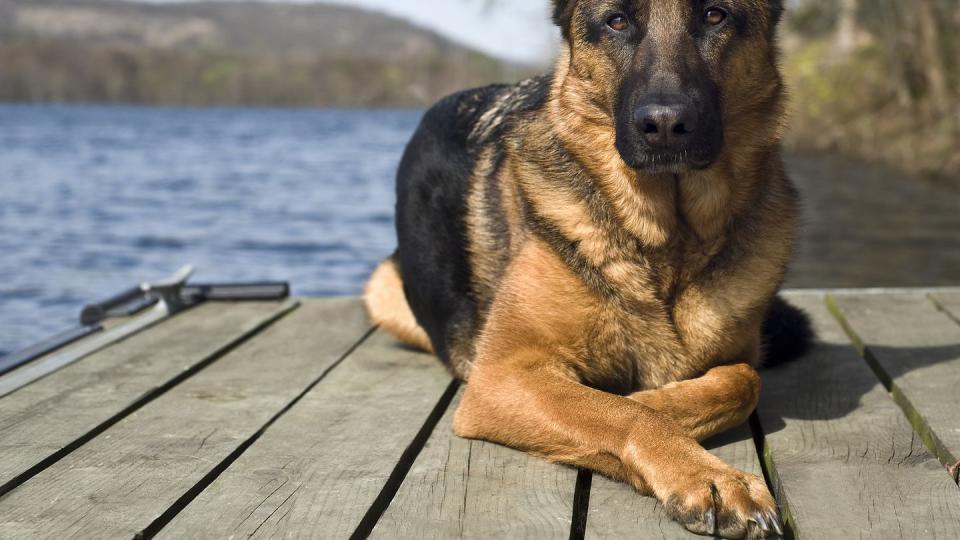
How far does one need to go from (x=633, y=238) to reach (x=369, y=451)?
1.04 meters

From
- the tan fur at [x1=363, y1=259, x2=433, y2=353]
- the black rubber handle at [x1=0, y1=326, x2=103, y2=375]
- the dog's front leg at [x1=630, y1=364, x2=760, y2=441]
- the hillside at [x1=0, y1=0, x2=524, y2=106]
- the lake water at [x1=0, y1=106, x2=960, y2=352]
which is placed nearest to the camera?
the dog's front leg at [x1=630, y1=364, x2=760, y2=441]

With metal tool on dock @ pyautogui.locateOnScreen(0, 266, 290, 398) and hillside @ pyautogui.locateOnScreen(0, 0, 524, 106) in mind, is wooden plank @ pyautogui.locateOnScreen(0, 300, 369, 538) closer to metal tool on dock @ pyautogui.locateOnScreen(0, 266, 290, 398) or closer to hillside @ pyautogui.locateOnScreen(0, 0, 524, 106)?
metal tool on dock @ pyautogui.locateOnScreen(0, 266, 290, 398)

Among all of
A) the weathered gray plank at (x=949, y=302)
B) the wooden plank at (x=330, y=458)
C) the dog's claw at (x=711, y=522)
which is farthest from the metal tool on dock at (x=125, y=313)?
the weathered gray plank at (x=949, y=302)

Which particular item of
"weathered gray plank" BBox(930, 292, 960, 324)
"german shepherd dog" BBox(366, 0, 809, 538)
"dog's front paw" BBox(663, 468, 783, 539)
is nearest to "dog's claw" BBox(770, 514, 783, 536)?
"dog's front paw" BBox(663, 468, 783, 539)

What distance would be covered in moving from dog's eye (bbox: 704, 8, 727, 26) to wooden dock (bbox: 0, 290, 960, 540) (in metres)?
1.23

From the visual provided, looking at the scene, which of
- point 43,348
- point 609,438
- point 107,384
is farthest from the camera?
point 43,348

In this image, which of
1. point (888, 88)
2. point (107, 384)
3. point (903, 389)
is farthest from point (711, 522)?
point (888, 88)

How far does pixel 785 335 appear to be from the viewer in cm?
403

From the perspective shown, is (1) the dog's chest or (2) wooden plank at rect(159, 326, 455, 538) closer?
(2) wooden plank at rect(159, 326, 455, 538)

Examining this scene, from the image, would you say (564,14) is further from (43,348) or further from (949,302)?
(949,302)

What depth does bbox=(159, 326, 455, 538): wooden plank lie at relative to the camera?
8.47 feet

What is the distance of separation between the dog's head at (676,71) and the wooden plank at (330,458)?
110 cm

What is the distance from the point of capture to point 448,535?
2504 mm

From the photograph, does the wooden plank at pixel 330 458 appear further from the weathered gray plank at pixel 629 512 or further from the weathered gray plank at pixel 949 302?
the weathered gray plank at pixel 949 302
